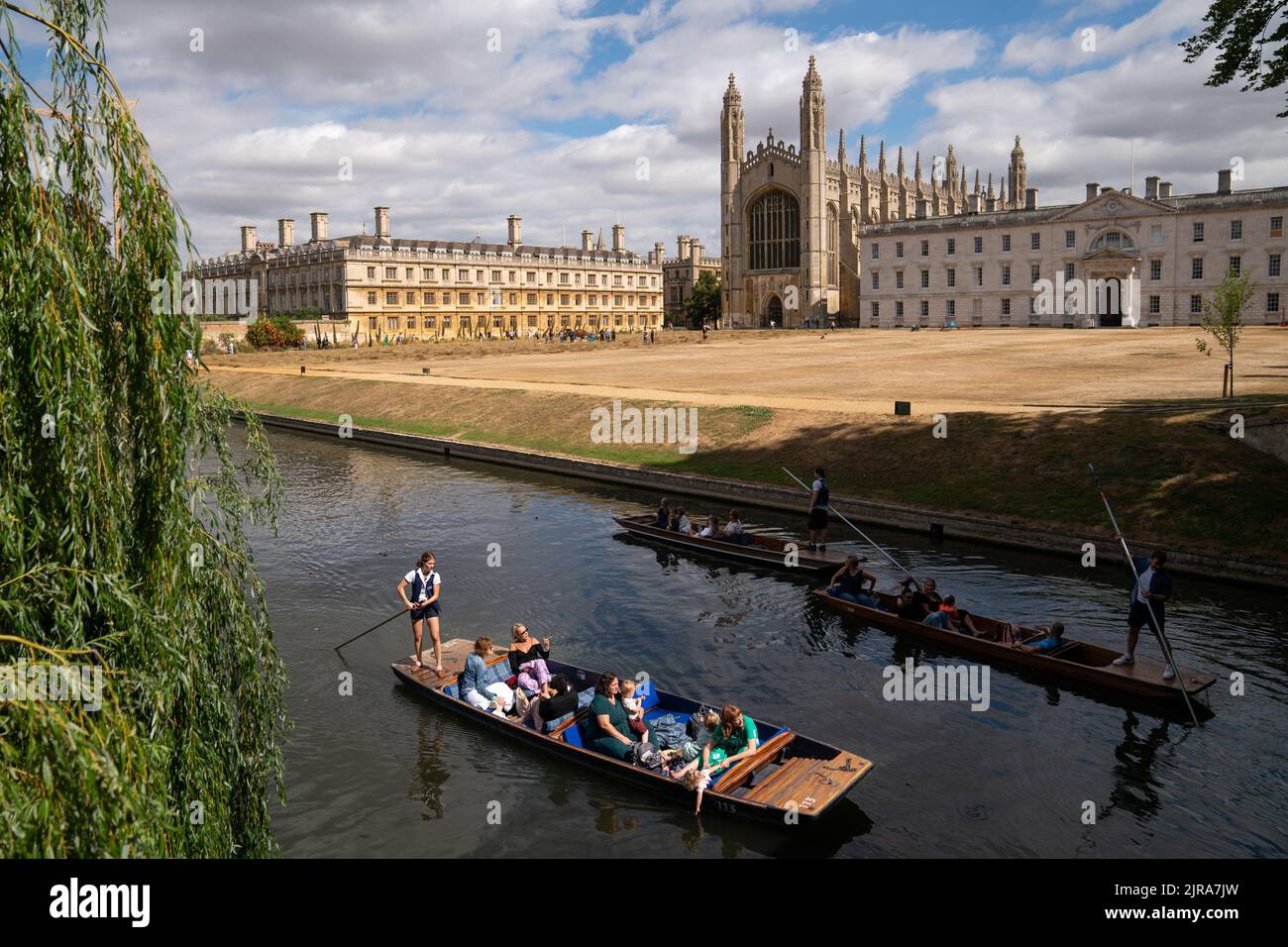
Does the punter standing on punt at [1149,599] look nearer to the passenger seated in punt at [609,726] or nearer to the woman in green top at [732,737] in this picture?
the woman in green top at [732,737]

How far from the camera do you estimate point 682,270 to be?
6083 inches

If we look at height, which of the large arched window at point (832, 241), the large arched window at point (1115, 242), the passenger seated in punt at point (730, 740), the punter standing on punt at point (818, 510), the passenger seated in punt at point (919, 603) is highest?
the large arched window at point (832, 241)

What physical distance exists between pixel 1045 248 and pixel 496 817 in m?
84.3

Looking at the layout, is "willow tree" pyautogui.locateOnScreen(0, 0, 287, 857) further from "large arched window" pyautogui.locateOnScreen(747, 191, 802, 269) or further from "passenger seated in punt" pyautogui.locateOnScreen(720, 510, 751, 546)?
"large arched window" pyautogui.locateOnScreen(747, 191, 802, 269)

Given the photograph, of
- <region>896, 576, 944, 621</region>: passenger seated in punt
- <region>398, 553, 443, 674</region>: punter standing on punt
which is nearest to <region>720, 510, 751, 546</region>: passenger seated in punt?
<region>896, 576, 944, 621</region>: passenger seated in punt

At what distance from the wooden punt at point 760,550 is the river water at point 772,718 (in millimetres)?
507

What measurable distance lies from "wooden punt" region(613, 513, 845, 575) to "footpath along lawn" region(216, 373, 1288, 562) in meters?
6.07

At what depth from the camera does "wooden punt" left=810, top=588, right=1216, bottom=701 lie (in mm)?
14352

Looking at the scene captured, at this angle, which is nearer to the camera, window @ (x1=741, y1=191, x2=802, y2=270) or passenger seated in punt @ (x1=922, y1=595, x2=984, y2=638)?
passenger seated in punt @ (x1=922, y1=595, x2=984, y2=638)

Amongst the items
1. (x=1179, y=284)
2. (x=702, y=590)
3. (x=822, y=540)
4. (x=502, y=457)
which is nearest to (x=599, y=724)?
(x=702, y=590)

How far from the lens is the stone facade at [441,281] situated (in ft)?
331

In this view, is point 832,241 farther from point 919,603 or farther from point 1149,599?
point 1149,599

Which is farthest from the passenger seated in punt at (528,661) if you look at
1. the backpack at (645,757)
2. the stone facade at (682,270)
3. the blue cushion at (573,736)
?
the stone facade at (682,270)

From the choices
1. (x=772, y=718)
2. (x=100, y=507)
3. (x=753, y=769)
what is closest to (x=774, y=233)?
(x=772, y=718)
